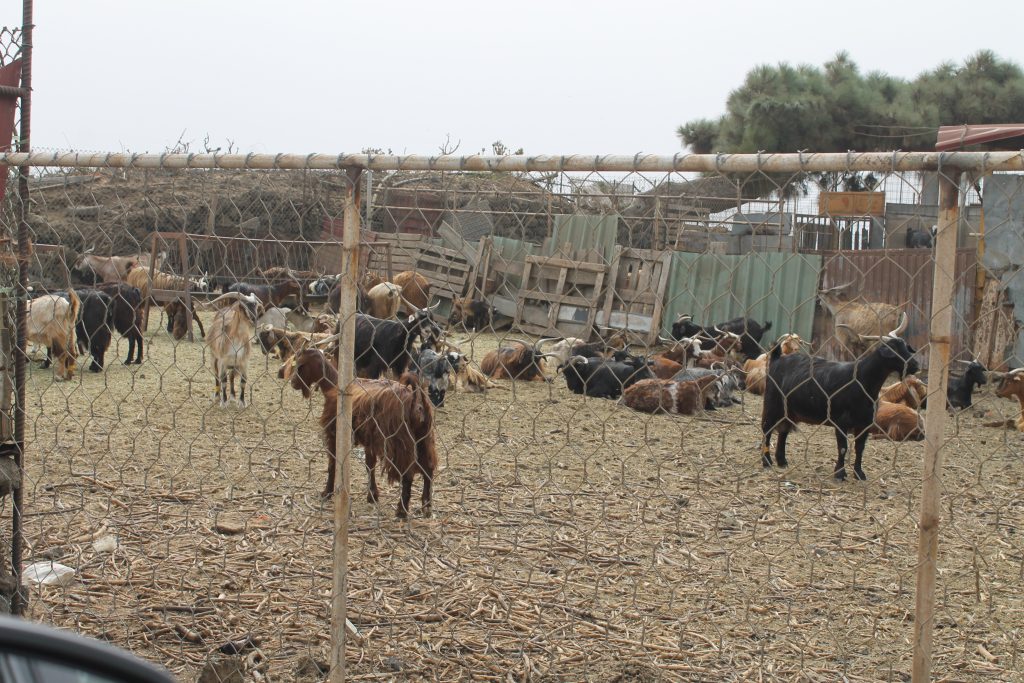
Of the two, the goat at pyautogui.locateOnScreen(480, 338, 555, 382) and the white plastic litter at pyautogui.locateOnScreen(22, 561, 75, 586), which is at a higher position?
the goat at pyautogui.locateOnScreen(480, 338, 555, 382)

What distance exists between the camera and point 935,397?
256 cm

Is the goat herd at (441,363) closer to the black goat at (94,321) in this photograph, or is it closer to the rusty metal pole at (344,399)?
the black goat at (94,321)

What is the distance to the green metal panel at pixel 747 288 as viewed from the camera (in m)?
3.25

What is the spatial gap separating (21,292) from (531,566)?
2558 millimetres

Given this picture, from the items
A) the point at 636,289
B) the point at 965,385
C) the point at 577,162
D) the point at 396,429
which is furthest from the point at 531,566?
the point at 965,385

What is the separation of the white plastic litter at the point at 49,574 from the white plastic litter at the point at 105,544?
0.30 metres

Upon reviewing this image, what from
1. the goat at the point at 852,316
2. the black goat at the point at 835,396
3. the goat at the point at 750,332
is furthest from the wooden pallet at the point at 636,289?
the goat at the point at 750,332

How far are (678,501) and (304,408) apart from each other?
14.5 feet

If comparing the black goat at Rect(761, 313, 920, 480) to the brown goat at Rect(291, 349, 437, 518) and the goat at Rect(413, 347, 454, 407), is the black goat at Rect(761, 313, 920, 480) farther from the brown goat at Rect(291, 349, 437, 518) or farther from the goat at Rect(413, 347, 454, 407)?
the goat at Rect(413, 347, 454, 407)

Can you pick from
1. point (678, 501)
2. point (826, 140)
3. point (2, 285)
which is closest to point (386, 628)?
point (2, 285)

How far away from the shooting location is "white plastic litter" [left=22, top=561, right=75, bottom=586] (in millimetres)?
4129

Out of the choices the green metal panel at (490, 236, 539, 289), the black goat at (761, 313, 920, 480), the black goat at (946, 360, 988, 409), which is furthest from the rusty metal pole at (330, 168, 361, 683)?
the black goat at (946, 360, 988, 409)

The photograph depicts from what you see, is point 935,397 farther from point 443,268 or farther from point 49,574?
point 49,574

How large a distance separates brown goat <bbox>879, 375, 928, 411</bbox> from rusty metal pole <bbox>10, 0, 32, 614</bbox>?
290 inches
